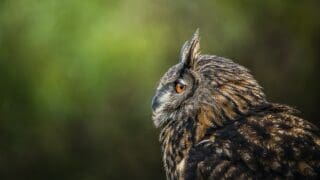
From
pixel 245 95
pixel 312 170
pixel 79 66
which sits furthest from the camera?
pixel 79 66

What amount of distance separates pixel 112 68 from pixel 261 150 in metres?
2.96

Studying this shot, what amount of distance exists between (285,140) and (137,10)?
9.98 ft

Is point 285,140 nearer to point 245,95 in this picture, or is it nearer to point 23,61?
point 245,95

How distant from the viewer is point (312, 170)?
2.63m

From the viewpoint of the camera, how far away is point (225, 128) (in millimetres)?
2947

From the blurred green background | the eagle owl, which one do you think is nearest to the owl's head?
the eagle owl

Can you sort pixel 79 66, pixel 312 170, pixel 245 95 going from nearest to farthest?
pixel 312 170 → pixel 245 95 → pixel 79 66

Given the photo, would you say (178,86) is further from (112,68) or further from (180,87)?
(112,68)

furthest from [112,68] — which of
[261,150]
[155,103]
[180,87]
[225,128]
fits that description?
[261,150]

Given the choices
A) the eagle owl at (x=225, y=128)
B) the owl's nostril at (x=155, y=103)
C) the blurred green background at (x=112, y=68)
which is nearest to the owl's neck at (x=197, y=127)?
the eagle owl at (x=225, y=128)

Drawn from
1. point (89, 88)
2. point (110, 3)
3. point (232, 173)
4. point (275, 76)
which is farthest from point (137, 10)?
point (232, 173)

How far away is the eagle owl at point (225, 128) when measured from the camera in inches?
105

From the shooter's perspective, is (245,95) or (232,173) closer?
(232,173)

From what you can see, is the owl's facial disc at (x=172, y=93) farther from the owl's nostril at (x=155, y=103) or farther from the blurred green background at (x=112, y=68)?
the blurred green background at (x=112, y=68)
